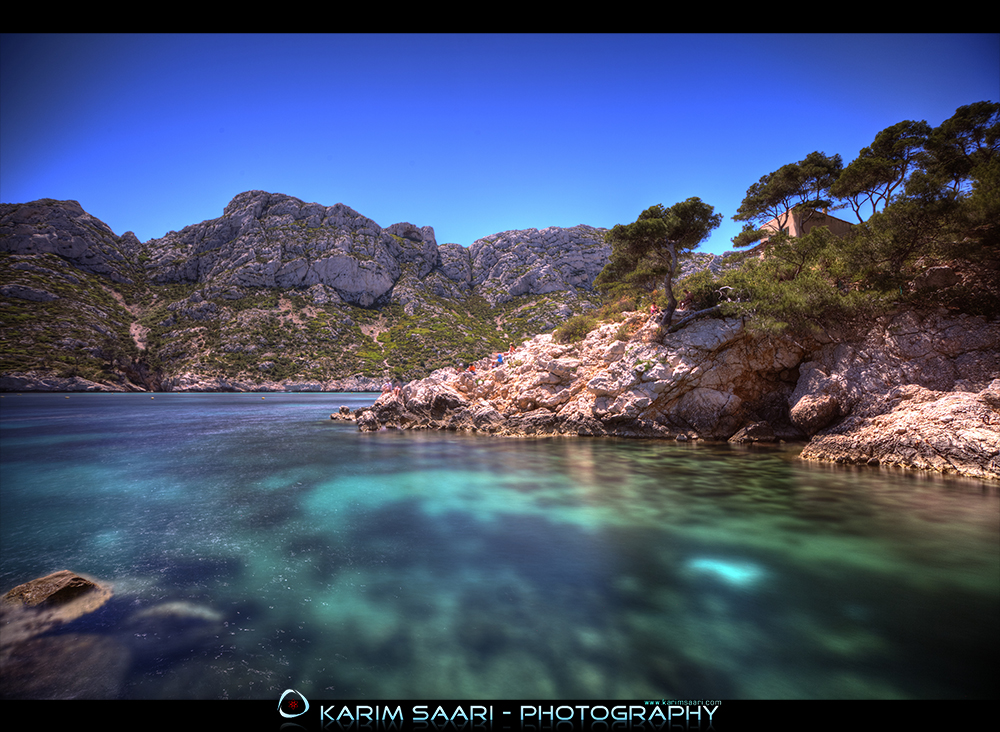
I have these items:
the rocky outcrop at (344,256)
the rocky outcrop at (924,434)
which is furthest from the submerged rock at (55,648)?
the rocky outcrop at (344,256)

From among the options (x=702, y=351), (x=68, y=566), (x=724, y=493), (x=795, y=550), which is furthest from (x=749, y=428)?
(x=68, y=566)

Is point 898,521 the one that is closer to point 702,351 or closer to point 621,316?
point 702,351

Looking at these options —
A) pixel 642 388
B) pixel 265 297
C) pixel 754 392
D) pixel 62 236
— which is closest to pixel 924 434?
pixel 754 392

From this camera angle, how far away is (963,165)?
1499cm

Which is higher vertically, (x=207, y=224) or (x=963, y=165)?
(x=207, y=224)

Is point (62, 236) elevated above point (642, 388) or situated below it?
above
